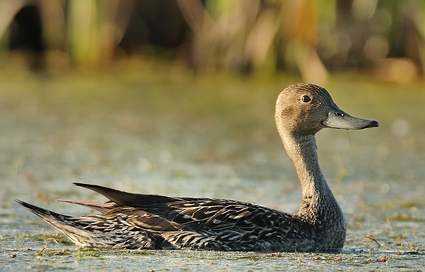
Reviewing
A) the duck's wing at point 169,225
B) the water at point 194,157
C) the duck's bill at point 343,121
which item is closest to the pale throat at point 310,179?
the duck's bill at point 343,121

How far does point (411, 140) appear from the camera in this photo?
11.2 metres

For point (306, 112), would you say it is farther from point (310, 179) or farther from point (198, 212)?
point (198, 212)

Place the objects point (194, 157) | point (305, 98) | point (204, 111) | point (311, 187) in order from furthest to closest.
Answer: point (204, 111), point (194, 157), point (305, 98), point (311, 187)

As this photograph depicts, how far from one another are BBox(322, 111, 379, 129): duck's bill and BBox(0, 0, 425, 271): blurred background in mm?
738

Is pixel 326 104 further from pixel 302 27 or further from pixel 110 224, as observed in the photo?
pixel 302 27

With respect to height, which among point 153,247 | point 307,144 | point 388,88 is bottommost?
point 153,247

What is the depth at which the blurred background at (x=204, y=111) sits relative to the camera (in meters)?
7.45

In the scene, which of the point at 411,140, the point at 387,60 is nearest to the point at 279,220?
the point at 411,140

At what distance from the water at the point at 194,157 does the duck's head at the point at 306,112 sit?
2.55 feet

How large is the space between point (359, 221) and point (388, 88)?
6729 millimetres

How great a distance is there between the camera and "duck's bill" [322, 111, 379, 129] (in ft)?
23.8

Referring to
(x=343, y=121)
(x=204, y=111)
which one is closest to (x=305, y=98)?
(x=343, y=121)

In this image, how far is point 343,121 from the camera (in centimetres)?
737

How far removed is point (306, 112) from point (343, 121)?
248 millimetres
